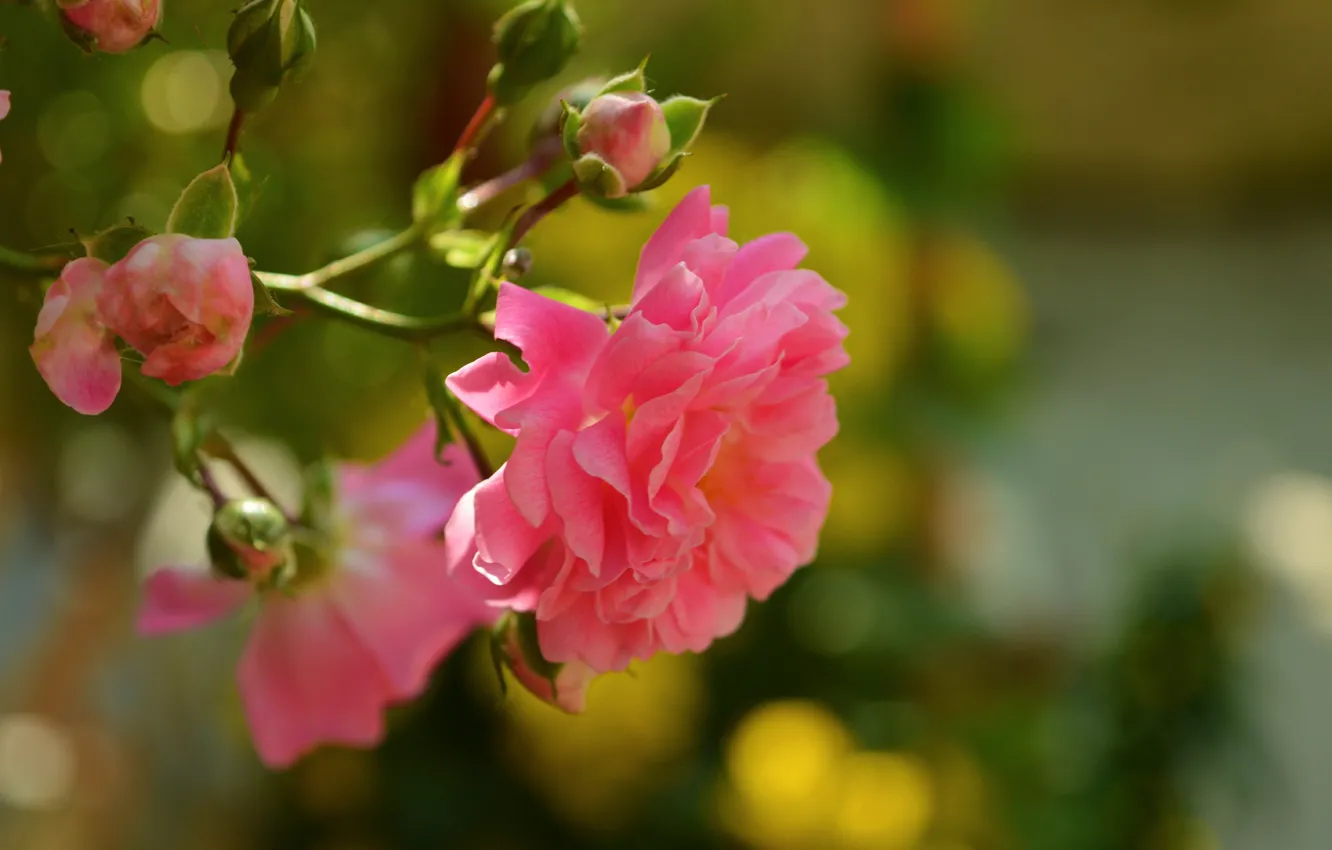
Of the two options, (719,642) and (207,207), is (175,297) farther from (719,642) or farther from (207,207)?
(719,642)

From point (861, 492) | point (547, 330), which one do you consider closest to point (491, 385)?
point (547, 330)

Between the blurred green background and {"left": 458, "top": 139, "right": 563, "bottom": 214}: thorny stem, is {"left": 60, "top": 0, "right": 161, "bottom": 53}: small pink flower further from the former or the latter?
the blurred green background

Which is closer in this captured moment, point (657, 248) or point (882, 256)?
point (657, 248)

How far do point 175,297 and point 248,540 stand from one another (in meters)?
0.06

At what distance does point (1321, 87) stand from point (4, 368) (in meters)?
1.62

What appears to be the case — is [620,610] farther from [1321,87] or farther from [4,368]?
[1321,87]

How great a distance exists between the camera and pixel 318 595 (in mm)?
265

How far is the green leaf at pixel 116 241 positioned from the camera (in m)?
0.17

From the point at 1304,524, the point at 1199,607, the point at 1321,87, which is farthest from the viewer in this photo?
the point at 1321,87

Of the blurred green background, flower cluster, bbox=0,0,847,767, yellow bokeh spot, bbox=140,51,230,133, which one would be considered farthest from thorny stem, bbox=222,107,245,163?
yellow bokeh spot, bbox=140,51,230,133

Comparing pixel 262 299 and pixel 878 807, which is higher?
pixel 262 299

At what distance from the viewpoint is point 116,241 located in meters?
0.17

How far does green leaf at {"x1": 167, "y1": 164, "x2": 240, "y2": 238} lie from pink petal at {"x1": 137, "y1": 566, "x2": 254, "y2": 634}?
0.09 m

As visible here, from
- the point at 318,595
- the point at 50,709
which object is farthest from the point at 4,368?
the point at 318,595
